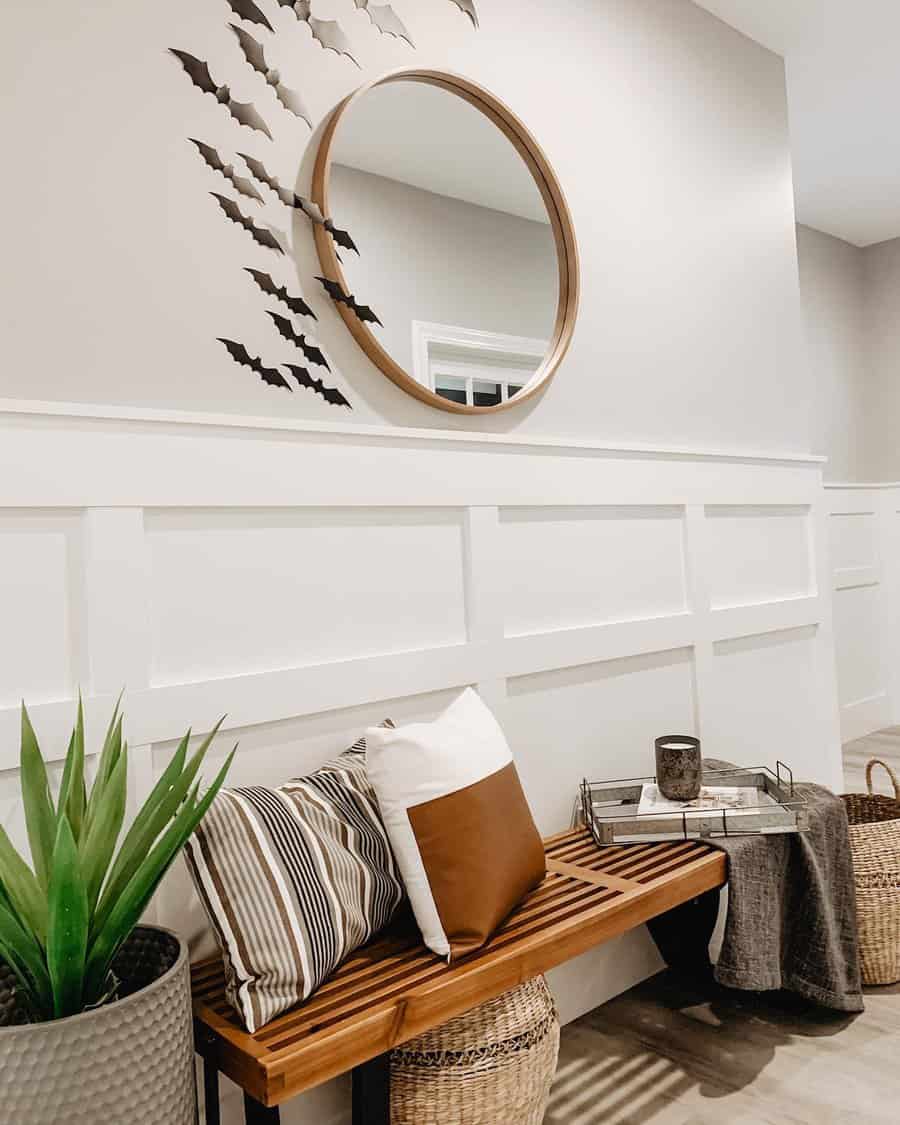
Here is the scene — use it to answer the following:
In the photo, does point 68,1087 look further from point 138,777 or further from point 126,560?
point 126,560

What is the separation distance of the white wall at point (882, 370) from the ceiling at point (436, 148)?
3.44 m

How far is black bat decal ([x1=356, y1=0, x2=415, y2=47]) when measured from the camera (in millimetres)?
1772

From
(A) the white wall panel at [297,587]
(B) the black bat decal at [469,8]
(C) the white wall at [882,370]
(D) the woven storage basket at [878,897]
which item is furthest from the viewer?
(C) the white wall at [882,370]

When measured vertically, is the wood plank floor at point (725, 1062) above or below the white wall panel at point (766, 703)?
below

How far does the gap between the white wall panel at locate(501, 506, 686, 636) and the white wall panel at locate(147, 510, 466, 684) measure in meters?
0.17

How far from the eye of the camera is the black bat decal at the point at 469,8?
1.94 metres

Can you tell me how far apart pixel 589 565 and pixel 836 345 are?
3.18m

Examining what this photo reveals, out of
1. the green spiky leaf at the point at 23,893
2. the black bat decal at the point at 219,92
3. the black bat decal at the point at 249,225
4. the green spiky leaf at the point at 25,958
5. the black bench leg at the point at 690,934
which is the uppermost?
the black bat decal at the point at 219,92

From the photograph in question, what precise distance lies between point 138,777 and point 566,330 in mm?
1279

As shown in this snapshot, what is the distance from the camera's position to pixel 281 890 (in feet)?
4.22

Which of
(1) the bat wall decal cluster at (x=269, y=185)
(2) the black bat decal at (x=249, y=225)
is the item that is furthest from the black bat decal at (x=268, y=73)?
(2) the black bat decal at (x=249, y=225)

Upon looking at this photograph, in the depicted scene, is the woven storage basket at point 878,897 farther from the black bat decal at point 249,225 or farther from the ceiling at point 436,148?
the black bat decal at point 249,225

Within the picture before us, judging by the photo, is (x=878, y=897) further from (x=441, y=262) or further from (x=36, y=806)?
(x=36, y=806)

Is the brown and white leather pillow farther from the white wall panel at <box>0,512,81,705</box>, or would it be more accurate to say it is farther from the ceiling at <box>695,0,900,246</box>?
the ceiling at <box>695,0,900,246</box>
